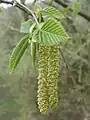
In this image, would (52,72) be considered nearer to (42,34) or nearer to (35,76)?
(42,34)

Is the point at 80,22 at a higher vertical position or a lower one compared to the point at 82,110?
higher

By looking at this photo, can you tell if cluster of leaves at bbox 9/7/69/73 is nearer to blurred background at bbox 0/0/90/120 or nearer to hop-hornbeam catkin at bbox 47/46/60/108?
hop-hornbeam catkin at bbox 47/46/60/108

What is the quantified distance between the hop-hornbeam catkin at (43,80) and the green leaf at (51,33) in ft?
0.17

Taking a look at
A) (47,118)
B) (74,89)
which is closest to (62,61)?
(74,89)

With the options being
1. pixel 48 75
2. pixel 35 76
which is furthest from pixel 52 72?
pixel 35 76

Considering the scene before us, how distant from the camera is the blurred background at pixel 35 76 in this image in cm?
111

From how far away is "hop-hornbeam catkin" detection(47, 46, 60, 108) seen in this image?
1.55 feet

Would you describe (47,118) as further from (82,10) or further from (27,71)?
(82,10)

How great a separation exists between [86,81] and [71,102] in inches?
3.7

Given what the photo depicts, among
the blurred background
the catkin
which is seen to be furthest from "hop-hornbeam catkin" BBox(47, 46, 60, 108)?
the blurred background

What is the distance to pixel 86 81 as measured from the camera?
113 cm

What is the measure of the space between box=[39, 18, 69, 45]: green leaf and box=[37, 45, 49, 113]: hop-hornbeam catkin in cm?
5

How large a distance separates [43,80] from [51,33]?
104 mm

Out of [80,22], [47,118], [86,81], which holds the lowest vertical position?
[47,118]
